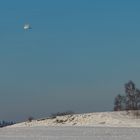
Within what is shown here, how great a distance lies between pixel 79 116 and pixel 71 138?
41458 mm

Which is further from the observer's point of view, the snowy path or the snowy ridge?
the snowy ridge

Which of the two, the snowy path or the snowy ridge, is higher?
the snowy ridge

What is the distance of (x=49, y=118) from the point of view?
267ft

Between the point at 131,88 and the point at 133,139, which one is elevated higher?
the point at 131,88

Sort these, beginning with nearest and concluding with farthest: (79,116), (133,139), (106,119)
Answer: (133,139), (106,119), (79,116)

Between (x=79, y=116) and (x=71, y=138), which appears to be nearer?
(x=71, y=138)

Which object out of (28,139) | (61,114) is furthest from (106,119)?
(28,139)

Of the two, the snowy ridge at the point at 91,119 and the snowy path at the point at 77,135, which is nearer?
the snowy path at the point at 77,135

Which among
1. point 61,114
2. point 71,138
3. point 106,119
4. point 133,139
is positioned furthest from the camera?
point 61,114

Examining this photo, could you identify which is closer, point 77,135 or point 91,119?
point 77,135

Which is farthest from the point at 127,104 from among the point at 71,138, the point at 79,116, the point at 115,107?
the point at 71,138

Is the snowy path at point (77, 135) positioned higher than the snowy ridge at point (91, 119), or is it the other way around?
the snowy ridge at point (91, 119)

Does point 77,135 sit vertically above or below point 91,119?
below

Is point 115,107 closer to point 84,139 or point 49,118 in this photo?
point 49,118
